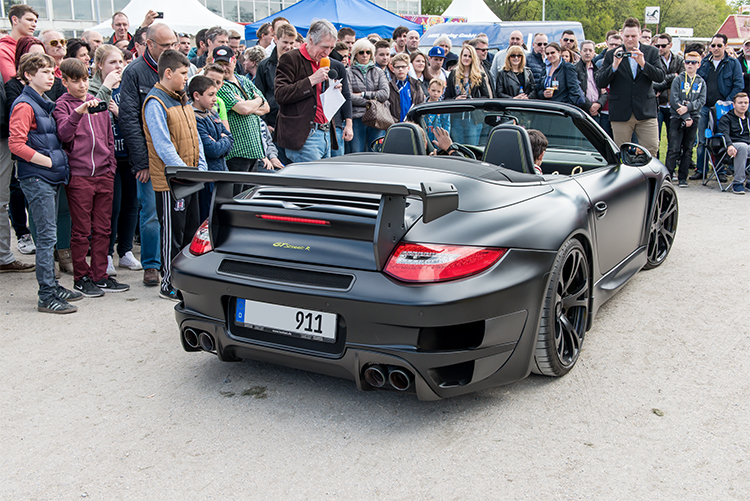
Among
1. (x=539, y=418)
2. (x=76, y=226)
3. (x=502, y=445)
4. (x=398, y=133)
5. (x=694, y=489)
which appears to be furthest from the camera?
(x=76, y=226)

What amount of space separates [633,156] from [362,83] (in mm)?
4206

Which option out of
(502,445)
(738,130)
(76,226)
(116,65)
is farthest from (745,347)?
(738,130)

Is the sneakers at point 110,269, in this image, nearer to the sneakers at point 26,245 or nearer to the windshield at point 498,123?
the sneakers at point 26,245

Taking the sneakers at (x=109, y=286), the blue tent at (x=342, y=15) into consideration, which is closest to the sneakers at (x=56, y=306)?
the sneakers at (x=109, y=286)

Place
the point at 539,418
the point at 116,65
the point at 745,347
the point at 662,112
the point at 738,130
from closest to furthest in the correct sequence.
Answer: the point at 539,418 < the point at 745,347 < the point at 116,65 < the point at 738,130 < the point at 662,112

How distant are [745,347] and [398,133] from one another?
2421 millimetres

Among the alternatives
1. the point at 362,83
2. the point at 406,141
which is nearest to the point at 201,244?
the point at 406,141

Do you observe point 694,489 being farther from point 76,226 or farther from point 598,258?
point 76,226

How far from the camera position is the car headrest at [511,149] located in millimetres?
3570

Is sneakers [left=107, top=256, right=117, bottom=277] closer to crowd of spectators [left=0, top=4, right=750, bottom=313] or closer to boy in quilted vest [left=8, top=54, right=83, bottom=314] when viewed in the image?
crowd of spectators [left=0, top=4, right=750, bottom=313]

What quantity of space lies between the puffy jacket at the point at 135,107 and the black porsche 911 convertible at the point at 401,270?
2.16 meters

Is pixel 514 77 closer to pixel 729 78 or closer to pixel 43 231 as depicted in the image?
pixel 729 78

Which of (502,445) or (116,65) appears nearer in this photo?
(502,445)

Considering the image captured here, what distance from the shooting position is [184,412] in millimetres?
3035
